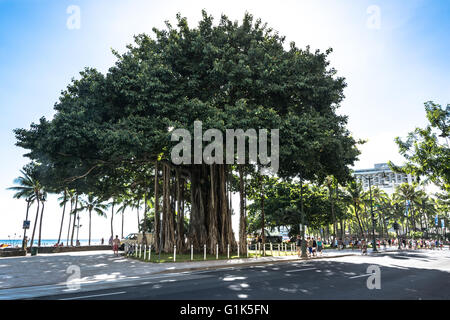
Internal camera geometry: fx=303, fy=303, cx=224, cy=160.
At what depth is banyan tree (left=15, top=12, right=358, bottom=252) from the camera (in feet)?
57.6

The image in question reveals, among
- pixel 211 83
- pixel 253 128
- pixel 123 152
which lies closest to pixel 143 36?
pixel 211 83

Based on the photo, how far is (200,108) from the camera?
57.9 ft

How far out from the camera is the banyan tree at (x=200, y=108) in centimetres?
1756

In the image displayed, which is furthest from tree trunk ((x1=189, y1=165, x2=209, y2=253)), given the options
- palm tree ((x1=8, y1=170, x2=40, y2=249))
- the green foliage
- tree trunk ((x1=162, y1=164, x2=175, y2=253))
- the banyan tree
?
palm tree ((x1=8, y1=170, x2=40, y2=249))

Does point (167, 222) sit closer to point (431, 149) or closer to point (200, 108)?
point (200, 108)

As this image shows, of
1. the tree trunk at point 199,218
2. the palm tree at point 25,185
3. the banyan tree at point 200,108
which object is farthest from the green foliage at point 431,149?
the palm tree at point 25,185

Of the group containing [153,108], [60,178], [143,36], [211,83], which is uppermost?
[143,36]

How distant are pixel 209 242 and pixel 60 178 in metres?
12.1

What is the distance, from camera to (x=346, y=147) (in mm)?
21516

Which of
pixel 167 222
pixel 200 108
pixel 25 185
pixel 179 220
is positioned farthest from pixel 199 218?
pixel 25 185

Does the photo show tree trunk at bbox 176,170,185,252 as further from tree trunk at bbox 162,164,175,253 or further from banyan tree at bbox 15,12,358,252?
tree trunk at bbox 162,164,175,253
